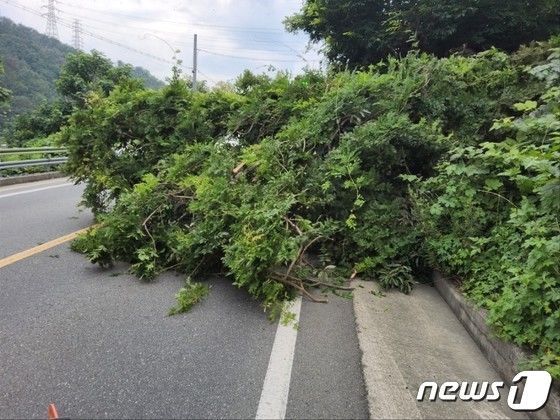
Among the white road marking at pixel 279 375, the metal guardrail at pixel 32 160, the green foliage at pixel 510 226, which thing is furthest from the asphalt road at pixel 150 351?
the metal guardrail at pixel 32 160

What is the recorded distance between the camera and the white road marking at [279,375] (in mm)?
2396

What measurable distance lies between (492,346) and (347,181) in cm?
221

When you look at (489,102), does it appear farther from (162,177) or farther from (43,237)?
(43,237)

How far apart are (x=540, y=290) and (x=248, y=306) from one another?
2.38m

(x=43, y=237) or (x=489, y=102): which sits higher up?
(x=489, y=102)

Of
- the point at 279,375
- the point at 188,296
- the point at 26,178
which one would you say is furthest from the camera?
the point at 26,178

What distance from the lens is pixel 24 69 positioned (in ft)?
164

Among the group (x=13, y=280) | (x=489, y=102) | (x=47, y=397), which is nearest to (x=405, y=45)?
(x=489, y=102)

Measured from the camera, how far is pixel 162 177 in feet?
17.7

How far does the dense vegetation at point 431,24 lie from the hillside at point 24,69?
33032 millimetres

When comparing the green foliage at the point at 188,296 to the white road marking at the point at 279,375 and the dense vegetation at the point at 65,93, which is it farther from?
the dense vegetation at the point at 65,93

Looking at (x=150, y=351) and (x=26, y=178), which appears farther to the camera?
(x=26, y=178)

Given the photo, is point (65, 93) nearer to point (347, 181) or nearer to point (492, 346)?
point (347, 181)

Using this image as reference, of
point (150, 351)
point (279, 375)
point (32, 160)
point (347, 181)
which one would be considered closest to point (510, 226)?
point (347, 181)
